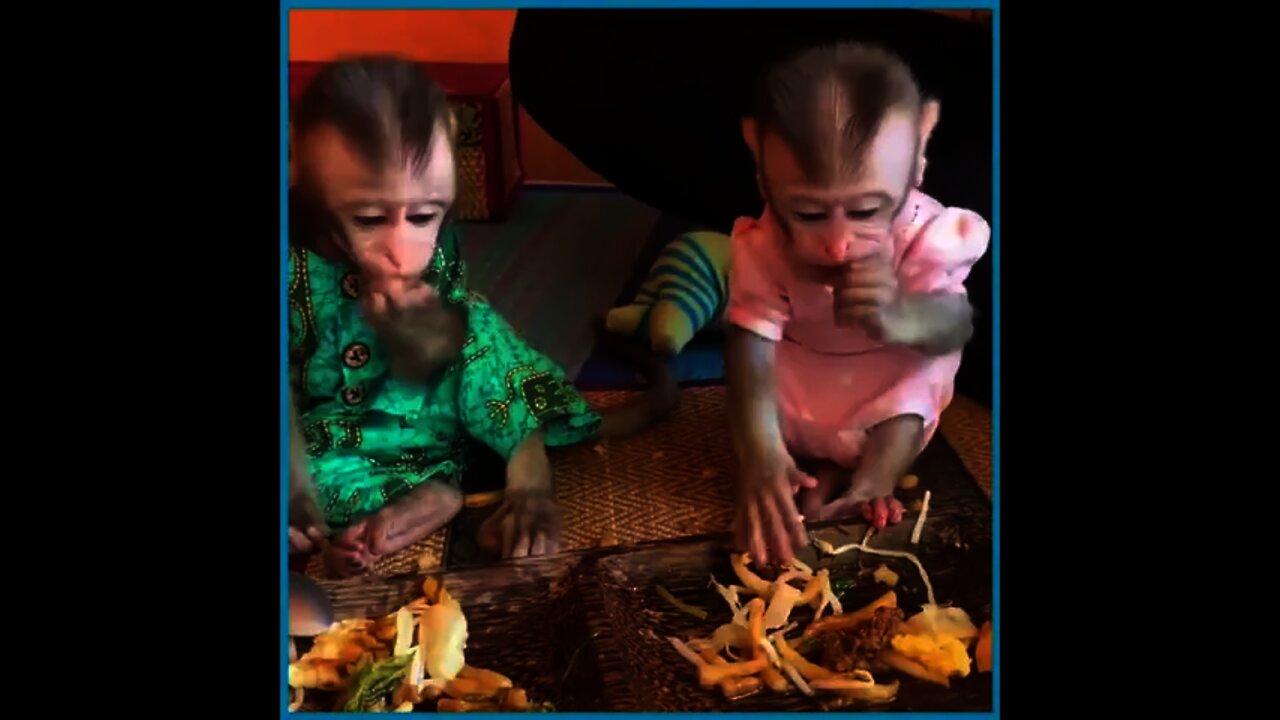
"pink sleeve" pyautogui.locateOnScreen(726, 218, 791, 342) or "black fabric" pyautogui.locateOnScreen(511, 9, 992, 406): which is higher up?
"black fabric" pyautogui.locateOnScreen(511, 9, 992, 406)

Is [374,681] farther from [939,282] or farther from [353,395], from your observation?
[939,282]

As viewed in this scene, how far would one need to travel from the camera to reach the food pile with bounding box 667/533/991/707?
33.0 inches

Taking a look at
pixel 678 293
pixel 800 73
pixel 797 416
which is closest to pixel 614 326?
pixel 678 293

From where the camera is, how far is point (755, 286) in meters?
0.91

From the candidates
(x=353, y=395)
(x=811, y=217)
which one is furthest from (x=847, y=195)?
(x=353, y=395)

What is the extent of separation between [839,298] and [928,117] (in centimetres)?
14

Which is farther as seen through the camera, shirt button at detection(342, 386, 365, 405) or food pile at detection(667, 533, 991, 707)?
shirt button at detection(342, 386, 365, 405)

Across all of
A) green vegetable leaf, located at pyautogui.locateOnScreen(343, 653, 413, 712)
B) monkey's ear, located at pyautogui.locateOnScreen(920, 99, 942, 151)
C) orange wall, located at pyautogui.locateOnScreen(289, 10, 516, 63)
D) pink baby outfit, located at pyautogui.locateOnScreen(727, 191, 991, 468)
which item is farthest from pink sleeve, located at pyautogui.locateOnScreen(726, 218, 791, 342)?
green vegetable leaf, located at pyautogui.locateOnScreen(343, 653, 413, 712)

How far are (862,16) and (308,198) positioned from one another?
1.32 feet

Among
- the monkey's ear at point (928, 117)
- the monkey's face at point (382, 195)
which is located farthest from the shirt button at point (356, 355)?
the monkey's ear at point (928, 117)

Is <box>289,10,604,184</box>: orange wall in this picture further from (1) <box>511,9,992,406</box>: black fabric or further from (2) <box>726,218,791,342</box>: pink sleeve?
(2) <box>726,218,791,342</box>: pink sleeve

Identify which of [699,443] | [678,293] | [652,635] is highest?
[678,293]

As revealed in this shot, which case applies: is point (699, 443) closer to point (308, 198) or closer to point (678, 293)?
point (678, 293)

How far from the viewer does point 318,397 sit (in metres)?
0.98
